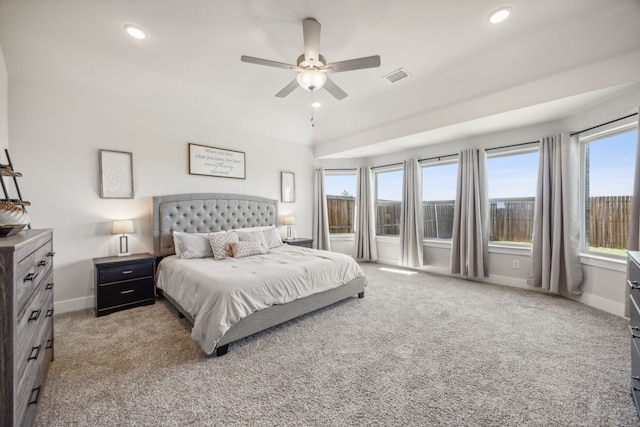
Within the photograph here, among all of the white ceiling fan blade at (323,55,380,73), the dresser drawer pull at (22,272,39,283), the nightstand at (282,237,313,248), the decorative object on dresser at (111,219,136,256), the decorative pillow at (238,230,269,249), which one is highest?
the white ceiling fan blade at (323,55,380,73)

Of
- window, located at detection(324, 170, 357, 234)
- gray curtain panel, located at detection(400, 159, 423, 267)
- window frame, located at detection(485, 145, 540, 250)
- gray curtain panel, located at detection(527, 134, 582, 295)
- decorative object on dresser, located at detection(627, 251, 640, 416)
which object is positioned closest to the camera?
decorative object on dresser, located at detection(627, 251, 640, 416)

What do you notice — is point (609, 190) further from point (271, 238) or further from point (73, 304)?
point (73, 304)

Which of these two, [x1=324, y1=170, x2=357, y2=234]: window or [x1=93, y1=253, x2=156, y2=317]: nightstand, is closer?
[x1=93, y1=253, x2=156, y2=317]: nightstand

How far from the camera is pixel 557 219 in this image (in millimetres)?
3537

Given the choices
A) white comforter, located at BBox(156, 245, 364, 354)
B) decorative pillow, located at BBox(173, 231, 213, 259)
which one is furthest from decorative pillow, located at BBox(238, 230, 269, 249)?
decorative pillow, located at BBox(173, 231, 213, 259)

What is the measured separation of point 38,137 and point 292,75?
122 inches

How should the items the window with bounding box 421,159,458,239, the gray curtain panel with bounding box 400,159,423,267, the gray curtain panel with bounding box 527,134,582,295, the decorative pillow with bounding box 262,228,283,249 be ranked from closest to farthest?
the gray curtain panel with bounding box 527,134,582,295, the decorative pillow with bounding box 262,228,283,249, the window with bounding box 421,159,458,239, the gray curtain panel with bounding box 400,159,423,267

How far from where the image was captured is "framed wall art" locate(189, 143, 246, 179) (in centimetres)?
419

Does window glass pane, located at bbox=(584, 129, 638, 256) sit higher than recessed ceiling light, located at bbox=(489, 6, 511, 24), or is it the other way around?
recessed ceiling light, located at bbox=(489, 6, 511, 24)

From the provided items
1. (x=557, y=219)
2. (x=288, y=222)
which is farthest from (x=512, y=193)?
(x=288, y=222)

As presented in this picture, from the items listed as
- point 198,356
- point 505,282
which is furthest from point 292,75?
point 505,282

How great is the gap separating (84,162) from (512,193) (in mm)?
6263

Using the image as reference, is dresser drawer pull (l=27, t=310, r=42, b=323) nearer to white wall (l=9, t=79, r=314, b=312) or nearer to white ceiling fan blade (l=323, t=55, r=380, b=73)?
white wall (l=9, t=79, r=314, b=312)

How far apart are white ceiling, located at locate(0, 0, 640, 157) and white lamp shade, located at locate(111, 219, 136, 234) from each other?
173 cm
